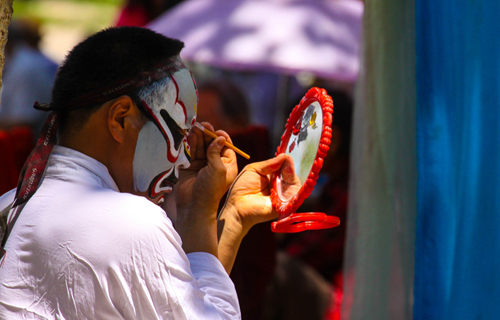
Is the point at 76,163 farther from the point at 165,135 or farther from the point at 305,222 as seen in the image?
the point at 305,222

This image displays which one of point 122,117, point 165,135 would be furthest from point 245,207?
point 122,117

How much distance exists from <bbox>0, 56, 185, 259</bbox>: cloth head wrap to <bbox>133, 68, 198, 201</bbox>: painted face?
0.19 ft

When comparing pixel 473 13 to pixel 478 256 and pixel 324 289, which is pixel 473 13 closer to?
pixel 478 256

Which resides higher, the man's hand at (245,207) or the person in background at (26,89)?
the person in background at (26,89)

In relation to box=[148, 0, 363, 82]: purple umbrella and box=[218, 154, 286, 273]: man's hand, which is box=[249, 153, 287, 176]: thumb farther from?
box=[148, 0, 363, 82]: purple umbrella

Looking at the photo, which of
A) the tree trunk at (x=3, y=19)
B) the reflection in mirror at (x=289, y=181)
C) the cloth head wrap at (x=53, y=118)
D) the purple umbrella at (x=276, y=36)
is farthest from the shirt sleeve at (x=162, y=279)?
the purple umbrella at (x=276, y=36)

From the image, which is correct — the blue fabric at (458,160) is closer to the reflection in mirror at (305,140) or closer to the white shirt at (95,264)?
the reflection in mirror at (305,140)

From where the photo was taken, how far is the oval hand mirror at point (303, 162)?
1.64 meters

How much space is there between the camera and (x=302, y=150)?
5.84ft

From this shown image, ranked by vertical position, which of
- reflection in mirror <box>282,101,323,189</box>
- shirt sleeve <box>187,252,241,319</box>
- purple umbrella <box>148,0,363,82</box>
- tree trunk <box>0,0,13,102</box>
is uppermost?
purple umbrella <box>148,0,363,82</box>

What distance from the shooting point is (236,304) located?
159 centimetres

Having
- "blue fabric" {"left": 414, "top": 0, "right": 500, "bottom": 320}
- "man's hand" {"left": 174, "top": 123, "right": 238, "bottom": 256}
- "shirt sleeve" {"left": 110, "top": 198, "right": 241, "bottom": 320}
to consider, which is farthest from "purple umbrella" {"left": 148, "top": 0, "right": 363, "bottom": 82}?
"shirt sleeve" {"left": 110, "top": 198, "right": 241, "bottom": 320}

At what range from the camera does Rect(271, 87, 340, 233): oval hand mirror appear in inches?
64.6

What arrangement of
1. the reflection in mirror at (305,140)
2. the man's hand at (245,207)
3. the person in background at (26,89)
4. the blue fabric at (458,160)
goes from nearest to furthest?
the blue fabric at (458,160) → the reflection in mirror at (305,140) → the man's hand at (245,207) → the person in background at (26,89)
